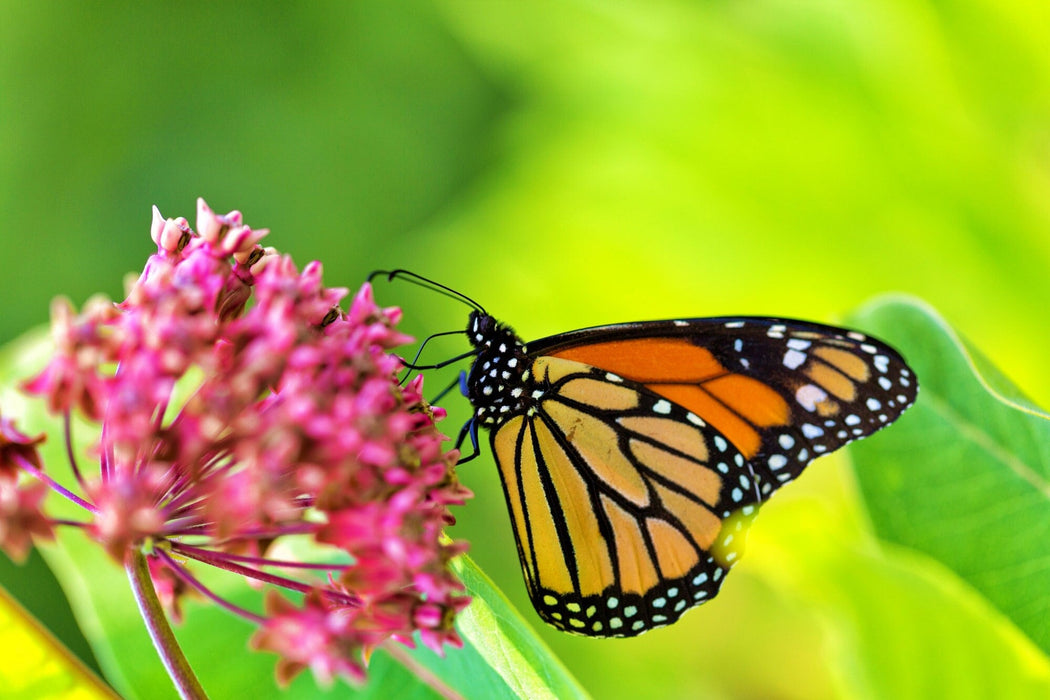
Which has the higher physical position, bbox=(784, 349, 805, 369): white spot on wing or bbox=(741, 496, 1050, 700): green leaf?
bbox=(784, 349, 805, 369): white spot on wing

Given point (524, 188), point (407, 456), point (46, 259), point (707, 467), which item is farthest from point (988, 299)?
point (46, 259)

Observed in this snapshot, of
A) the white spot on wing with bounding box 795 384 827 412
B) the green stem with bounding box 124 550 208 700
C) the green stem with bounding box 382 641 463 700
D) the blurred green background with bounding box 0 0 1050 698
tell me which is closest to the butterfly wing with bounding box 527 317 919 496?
the white spot on wing with bounding box 795 384 827 412

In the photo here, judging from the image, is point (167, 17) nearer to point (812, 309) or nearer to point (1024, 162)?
point (812, 309)

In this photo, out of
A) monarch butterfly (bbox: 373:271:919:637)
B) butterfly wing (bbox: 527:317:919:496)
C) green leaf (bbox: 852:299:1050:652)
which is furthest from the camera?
monarch butterfly (bbox: 373:271:919:637)

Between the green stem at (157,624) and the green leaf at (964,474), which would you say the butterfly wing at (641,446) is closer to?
the green leaf at (964,474)

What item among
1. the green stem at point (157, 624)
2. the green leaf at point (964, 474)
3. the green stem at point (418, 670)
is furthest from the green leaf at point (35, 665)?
the green leaf at point (964, 474)

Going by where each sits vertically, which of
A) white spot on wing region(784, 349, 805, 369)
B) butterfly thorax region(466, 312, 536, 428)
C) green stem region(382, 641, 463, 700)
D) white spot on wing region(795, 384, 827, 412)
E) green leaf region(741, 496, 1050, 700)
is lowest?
green leaf region(741, 496, 1050, 700)

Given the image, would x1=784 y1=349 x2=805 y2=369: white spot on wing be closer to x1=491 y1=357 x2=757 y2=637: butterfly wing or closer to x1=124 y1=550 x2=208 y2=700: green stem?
x1=491 y1=357 x2=757 y2=637: butterfly wing
